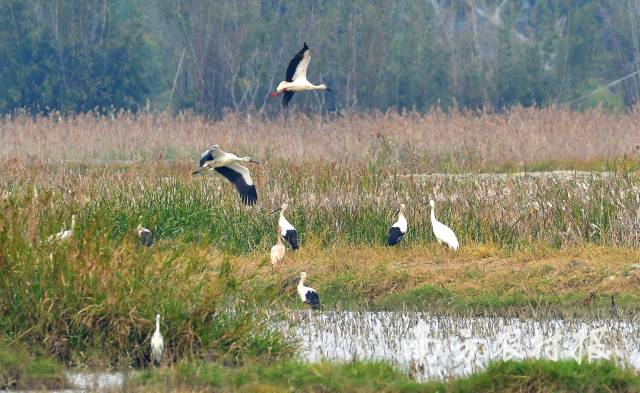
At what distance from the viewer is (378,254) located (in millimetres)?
11938

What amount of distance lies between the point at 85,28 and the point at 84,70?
1.34m

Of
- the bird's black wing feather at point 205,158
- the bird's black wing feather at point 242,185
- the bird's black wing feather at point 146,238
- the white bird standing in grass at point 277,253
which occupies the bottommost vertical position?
the white bird standing in grass at point 277,253

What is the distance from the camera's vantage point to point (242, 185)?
38.0ft

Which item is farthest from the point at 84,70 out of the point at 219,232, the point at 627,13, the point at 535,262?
the point at 535,262

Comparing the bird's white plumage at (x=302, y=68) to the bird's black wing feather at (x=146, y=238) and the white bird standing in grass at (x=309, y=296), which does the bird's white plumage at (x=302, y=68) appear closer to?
the bird's black wing feather at (x=146, y=238)

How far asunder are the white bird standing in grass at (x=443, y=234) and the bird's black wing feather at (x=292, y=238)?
49.6 inches

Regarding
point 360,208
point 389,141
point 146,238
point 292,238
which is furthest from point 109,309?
point 389,141

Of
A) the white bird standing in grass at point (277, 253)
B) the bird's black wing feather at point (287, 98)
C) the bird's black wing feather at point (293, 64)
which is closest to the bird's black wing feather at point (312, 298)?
the white bird standing in grass at point (277, 253)

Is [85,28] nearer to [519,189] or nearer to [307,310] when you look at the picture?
[519,189]

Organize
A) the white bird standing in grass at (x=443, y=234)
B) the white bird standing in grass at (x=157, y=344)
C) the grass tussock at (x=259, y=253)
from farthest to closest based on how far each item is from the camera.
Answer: the white bird standing in grass at (x=443, y=234), the grass tussock at (x=259, y=253), the white bird standing in grass at (x=157, y=344)

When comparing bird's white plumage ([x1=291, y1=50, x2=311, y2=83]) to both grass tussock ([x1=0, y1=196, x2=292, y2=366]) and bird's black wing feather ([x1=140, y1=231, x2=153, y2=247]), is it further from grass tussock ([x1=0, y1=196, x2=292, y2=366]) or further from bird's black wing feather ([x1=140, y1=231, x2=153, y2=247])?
grass tussock ([x1=0, y1=196, x2=292, y2=366])

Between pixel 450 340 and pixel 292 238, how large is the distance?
3283mm

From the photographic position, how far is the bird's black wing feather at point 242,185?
37.9 ft

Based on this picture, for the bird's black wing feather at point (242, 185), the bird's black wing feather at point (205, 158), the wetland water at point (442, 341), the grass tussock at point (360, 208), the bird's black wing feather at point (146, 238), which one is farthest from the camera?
the grass tussock at point (360, 208)
